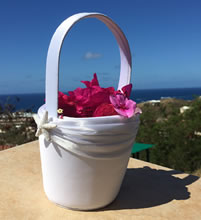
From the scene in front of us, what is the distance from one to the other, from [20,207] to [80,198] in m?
0.29

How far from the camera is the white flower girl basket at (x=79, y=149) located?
101 centimetres

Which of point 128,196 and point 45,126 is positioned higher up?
point 45,126

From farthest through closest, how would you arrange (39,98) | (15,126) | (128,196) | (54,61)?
(39,98)
(15,126)
(128,196)
(54,61)

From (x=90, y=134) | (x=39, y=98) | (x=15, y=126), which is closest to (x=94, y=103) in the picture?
(x=90, y=134)

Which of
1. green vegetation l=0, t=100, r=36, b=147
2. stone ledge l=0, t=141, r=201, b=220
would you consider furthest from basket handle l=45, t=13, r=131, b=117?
green vegetation l=0, t=100, r=36, b=147

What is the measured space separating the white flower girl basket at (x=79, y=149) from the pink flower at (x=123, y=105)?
27mm

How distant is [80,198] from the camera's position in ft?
3.69

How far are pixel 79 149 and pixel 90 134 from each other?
8 centimetres

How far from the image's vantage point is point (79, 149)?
103cm

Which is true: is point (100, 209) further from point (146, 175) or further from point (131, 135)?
point (146, 175)

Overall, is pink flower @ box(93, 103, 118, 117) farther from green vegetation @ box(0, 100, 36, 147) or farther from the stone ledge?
green vegetation @ box(0, 100, 36, 147)

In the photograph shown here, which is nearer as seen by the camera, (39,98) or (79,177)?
(79,177)

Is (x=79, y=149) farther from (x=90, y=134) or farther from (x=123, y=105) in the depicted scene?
(x=123, y=105)

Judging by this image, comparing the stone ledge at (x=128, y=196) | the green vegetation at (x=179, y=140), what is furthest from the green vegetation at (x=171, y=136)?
the stone ledge at (x=128, y=196)
